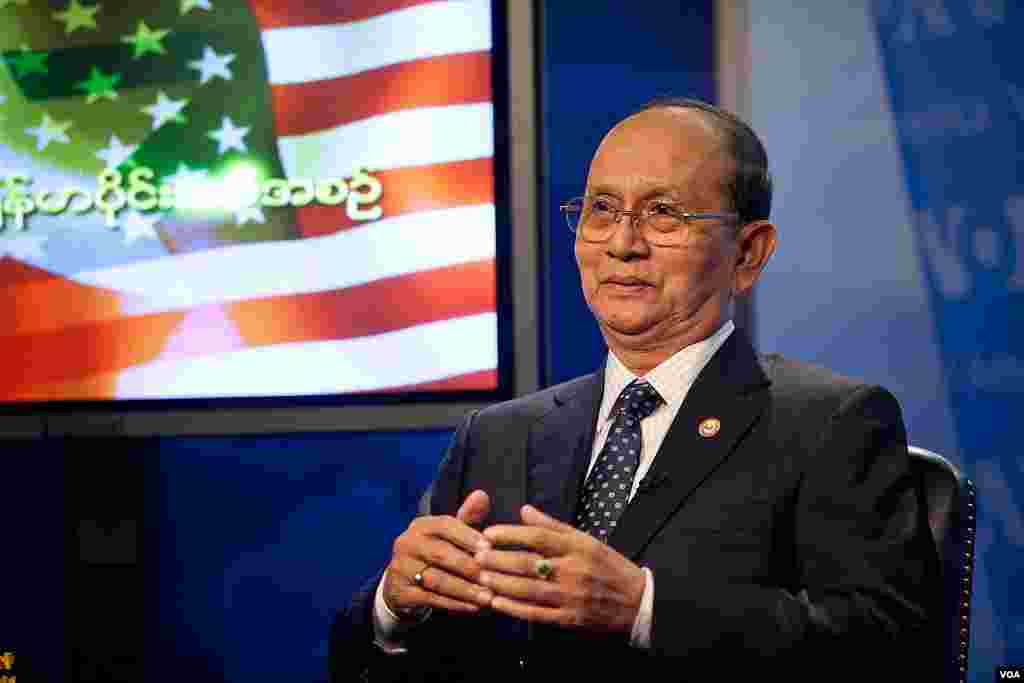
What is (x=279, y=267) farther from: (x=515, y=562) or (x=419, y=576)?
(x=515, y=562)

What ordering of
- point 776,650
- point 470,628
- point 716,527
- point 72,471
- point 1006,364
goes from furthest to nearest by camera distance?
point 72,471 < point 1006,364 < point 470,628 < point 716,527 < point 776,650

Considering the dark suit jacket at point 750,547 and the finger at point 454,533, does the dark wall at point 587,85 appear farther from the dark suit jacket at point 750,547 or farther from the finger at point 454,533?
the finger at point 454,533

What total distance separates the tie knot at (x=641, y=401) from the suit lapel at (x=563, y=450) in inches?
3.3

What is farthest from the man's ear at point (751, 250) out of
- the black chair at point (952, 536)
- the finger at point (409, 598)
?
the finger at point (409, 598)

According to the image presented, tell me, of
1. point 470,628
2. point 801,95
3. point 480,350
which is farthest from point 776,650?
point 801,95

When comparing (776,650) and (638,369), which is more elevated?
(638,369)

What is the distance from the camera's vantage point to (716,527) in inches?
57.2

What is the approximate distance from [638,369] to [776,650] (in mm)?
459

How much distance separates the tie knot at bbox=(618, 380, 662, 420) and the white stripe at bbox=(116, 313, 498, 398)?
1.27m

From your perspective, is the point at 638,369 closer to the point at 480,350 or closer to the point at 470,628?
the point at 470,628

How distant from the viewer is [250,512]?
304 centimetres

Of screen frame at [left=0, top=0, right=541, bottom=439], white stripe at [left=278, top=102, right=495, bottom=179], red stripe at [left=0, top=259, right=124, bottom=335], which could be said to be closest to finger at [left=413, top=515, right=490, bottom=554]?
screen frame at [left=0, top=0, right=541, bottom=439]

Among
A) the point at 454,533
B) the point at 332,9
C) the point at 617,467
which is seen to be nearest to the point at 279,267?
the point at 332,9

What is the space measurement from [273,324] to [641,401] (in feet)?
4.88
